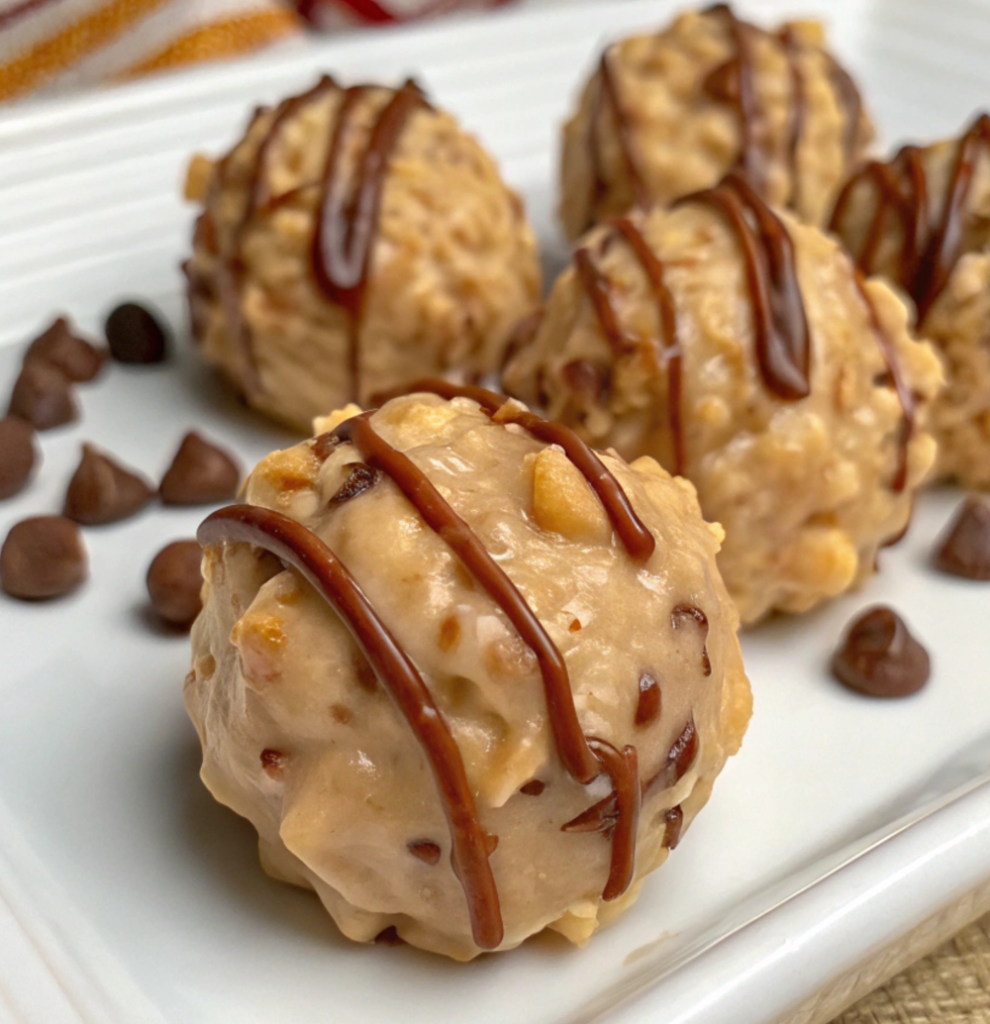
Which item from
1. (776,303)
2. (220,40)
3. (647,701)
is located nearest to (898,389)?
(776,303)

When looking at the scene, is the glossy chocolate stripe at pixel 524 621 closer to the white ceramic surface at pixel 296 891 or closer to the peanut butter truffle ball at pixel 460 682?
the peanut butter truffle ball at pixel 460 682

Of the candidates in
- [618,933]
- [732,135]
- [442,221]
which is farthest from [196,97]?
[618,933]

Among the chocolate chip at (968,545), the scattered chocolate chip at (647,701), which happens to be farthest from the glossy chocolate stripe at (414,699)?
the chocolate chip at (968,545)

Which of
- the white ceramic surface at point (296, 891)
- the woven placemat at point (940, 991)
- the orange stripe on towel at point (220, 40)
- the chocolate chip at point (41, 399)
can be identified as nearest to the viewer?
the white ceramic surface at point (296, 891)

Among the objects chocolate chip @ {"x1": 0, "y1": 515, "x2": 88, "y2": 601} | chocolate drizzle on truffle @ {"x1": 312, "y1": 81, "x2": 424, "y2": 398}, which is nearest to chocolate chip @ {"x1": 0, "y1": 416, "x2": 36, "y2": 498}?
chocolate chip @ {"x1": 0, "y1": 515, "x2": 88, "y2": 601}

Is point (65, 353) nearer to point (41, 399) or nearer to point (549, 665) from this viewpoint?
point (41, 399)
